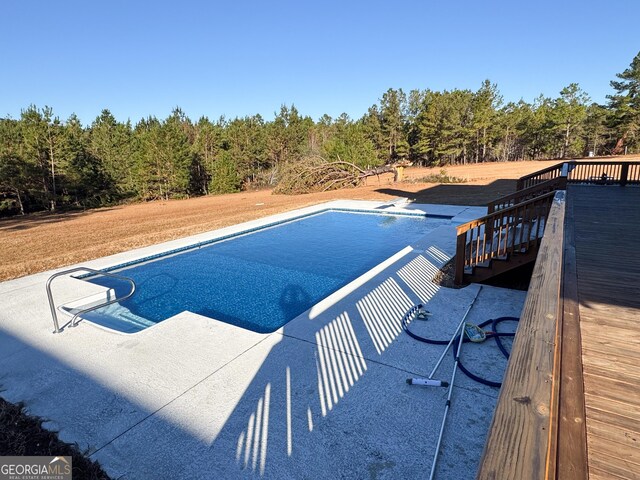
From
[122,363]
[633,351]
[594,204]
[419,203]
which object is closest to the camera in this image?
[633,351]

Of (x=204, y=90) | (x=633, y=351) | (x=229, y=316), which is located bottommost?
(x=229, y=316)

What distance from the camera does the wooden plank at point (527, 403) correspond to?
99 centimetres

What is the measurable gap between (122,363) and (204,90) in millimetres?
36490

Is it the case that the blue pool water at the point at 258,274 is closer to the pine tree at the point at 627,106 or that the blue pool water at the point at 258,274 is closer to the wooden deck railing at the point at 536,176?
the wooden deck railing at the point at 536,176

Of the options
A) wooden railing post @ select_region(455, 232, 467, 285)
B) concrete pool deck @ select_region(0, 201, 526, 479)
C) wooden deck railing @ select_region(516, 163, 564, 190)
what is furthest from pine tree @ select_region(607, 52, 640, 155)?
concrete pool deck @ select_region(0, 201, 526, 479)

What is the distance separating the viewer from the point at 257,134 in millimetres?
33688

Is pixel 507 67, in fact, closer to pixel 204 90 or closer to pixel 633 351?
pixel 204 90

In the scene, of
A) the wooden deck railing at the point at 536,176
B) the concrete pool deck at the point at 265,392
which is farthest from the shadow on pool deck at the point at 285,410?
the wooden deck railing at the point at 536,176

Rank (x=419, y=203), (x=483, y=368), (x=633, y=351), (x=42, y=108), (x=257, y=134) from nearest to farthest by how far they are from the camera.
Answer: (x=633, y=351)
(x=483, y=368)
(x=419, y=203)
(x=42, y=108)
(x=257, y=134)

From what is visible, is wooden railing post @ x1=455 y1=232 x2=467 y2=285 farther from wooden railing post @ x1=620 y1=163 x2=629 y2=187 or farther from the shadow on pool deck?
wooden railing post @ x1=620 y1=163 x2=629 y2=187

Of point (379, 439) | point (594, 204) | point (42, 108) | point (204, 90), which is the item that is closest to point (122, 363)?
point (379, 439)

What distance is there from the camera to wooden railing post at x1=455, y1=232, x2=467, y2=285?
5094 millimetres

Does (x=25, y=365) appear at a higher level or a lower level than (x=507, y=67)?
lower

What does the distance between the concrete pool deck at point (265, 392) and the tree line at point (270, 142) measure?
56.9 ft
